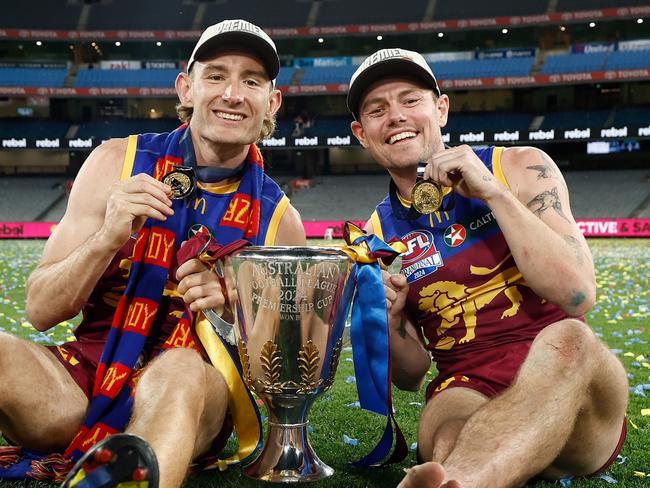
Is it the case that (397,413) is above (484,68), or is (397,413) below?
below

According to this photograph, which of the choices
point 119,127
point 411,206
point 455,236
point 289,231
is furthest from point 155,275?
point 119,127

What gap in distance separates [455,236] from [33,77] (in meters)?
37.4

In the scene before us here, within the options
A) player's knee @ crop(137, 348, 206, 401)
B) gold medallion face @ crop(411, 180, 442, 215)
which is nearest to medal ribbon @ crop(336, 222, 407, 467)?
gold medallion face @ crop(411, 180, 442, 215)

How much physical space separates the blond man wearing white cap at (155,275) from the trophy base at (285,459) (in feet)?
0.72

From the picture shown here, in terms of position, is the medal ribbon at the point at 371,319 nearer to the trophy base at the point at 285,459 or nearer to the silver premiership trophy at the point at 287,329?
the silver premiership trophy at the point at 287,329

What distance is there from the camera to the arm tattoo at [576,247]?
269 cm

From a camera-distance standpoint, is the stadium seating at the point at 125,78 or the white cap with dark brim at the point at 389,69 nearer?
the white cap with dark brim at the point at 389,69

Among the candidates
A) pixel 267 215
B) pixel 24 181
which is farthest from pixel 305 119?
pixel 267 215

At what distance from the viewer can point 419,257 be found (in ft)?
10.3

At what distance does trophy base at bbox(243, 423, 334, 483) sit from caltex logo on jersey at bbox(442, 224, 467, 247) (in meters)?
0.97

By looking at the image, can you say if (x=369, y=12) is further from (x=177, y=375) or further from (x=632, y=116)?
(x=177, y=375)

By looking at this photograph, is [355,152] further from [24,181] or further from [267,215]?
[267,215]

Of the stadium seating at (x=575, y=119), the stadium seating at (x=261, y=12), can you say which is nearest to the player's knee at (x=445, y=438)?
the stadium seating at (x=575, y=119)

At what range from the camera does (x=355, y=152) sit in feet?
123
